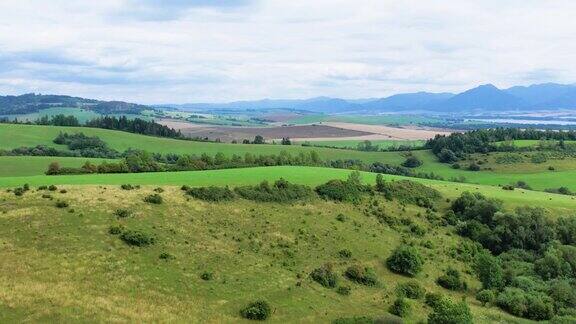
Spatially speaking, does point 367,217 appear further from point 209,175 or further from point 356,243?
point 209,175

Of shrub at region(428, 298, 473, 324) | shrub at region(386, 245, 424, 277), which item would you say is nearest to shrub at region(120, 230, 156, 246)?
shrub at region(428, 298, 473, 324)

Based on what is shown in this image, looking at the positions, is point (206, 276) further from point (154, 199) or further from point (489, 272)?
point (489, 272)

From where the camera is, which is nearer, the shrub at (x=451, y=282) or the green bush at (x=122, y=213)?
the green bush at (x=122, y=213)

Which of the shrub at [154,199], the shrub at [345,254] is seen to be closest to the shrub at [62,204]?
the shrub at [154,199]

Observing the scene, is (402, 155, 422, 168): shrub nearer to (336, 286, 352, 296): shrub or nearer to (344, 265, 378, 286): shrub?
(344, 265, 378, 286): shrub

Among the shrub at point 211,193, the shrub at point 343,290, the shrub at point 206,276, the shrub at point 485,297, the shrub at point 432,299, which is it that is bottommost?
the shrub at point 485,297

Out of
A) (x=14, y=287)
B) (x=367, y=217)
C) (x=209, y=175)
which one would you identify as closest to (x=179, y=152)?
(x=209, y=175)

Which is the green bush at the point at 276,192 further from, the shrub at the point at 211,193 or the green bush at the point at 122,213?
the green bush at the point at 122,213
